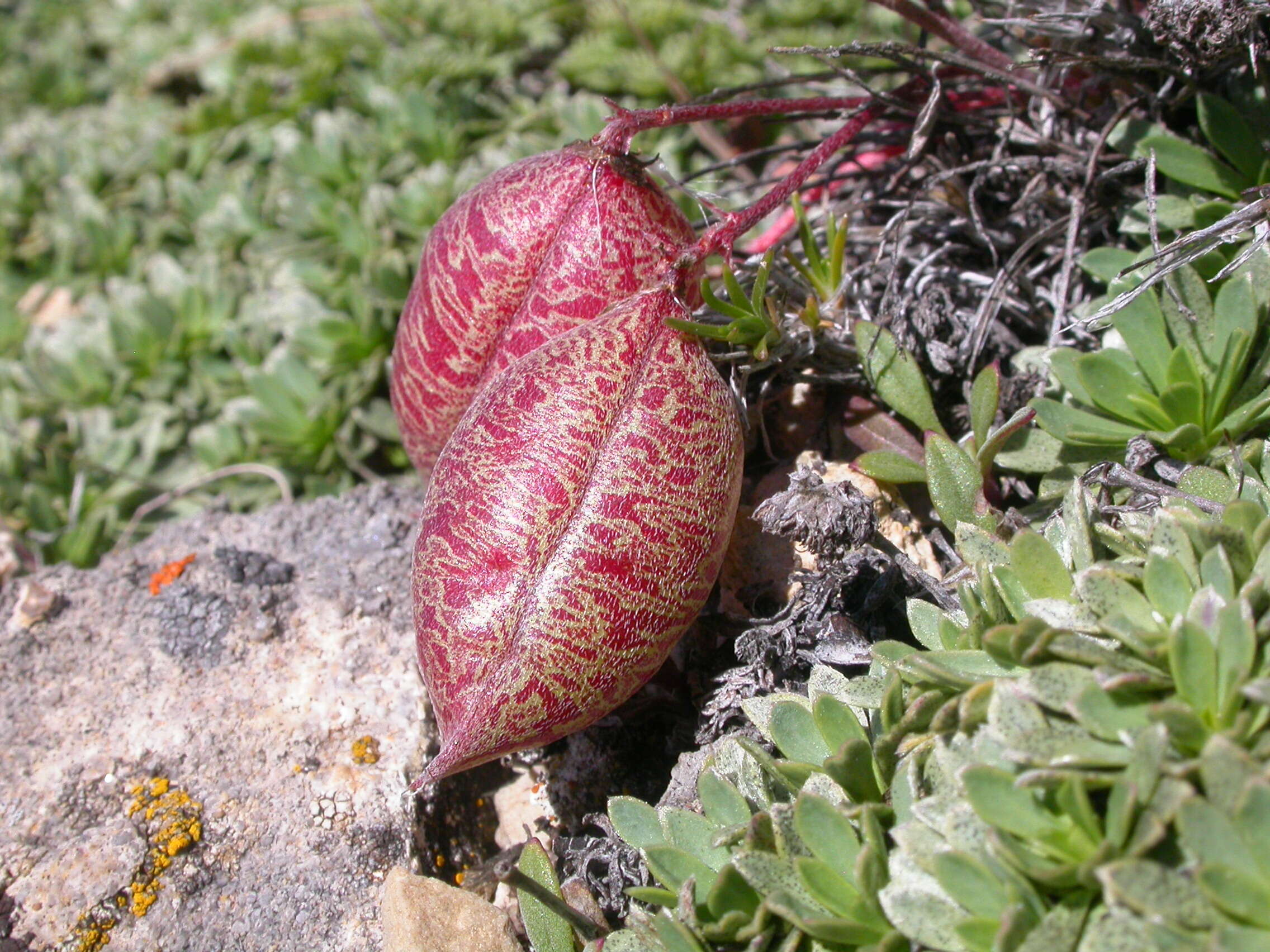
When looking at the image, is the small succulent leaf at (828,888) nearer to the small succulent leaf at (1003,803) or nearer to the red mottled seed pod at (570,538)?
the small succulent leaf at (1003,803)

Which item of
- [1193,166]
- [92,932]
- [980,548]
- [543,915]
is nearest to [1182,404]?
[980,548]

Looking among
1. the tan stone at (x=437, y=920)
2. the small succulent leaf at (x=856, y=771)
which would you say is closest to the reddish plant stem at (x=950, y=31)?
the small succulent leaf at (x=856, y=771)

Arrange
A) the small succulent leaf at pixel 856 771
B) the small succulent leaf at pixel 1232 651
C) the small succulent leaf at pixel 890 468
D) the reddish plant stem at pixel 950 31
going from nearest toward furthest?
the small succulent leaf at pixel 1232 651
the small succulent leaf at pixel 856 771
the small succulent leaf at pixel 890 468
the reddish plant stem at pixel 950 31

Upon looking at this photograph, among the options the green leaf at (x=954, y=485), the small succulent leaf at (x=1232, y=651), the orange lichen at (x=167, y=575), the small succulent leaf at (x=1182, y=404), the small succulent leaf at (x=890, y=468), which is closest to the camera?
the small succulent leaf at (x=1232, y=651)

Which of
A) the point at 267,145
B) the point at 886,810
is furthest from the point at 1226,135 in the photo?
the point at 267,145

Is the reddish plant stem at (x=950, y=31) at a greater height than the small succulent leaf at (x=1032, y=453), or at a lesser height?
greater

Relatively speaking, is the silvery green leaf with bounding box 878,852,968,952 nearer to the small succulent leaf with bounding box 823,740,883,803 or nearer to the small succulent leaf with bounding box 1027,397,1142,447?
the small succulent leaf with bounding box 823,740,883,803
